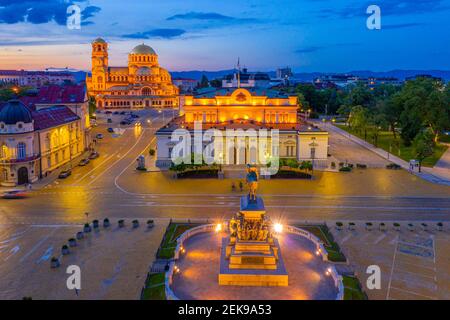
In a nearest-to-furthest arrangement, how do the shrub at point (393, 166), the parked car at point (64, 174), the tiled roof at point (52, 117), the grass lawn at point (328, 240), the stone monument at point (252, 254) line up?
the stone monument at point (252, 254) → the grass lawn at point (328, 240) → the parked car at point (64, 174) → the tiled roof at point (52, 117) → the shrub at point (393, 166)

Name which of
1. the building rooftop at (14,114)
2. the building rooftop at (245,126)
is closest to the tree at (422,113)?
the building rooftop at (245,126)

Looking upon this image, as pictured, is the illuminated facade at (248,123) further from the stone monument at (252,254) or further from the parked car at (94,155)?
the stone monument at (252,254)

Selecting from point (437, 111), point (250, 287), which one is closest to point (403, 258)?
point (250, 287)

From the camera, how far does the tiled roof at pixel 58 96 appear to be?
87.9m

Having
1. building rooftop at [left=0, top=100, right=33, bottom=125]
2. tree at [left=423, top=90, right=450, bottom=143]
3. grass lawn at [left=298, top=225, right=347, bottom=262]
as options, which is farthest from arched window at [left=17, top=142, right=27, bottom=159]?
tree at [left=423, top=90, right=450, bottom=143]

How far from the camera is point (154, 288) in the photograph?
29.9 m

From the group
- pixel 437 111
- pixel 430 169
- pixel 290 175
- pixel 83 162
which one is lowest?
pixel 290 175

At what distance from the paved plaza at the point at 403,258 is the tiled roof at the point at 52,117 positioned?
5147 centimetres

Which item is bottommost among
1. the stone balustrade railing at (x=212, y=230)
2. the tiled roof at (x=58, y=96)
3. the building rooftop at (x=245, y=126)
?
the stone balustrade railing at (x=212, y=230)

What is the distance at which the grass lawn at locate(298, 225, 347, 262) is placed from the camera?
115ft

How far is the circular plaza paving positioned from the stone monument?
2.26 feet

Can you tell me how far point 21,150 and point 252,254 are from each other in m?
47.1

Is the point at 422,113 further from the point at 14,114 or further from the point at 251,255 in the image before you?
the point at 14,114

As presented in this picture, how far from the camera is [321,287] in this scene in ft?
97.2
